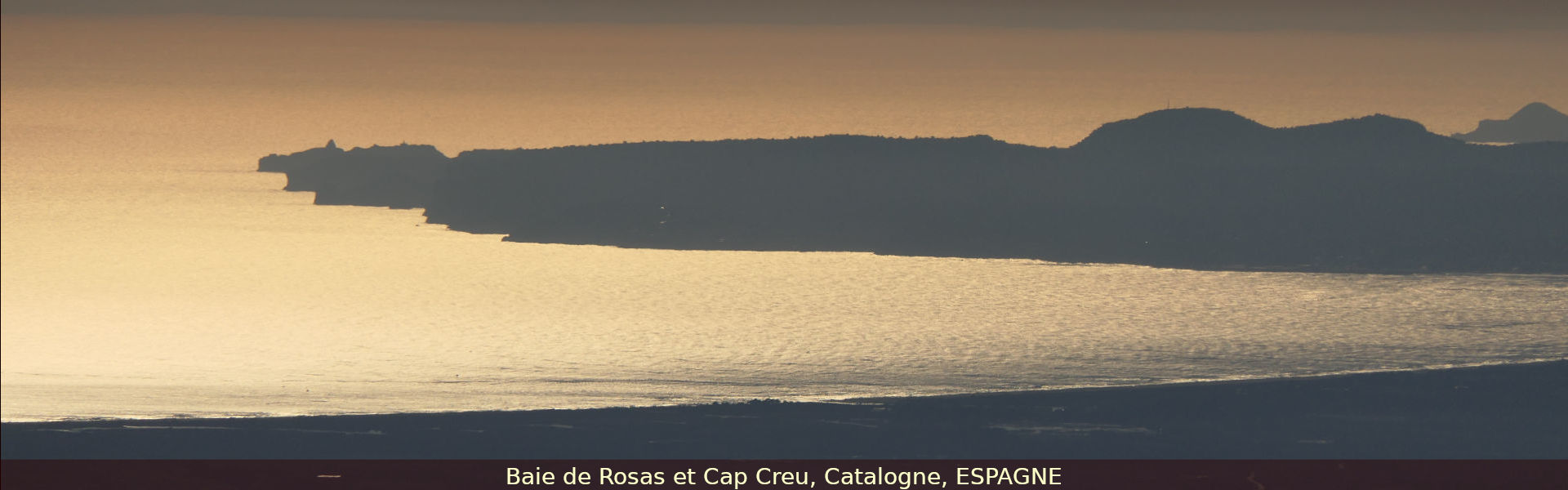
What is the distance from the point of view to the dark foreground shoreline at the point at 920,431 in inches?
647

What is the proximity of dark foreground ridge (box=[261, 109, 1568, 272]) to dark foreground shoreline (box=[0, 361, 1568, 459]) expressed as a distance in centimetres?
2626

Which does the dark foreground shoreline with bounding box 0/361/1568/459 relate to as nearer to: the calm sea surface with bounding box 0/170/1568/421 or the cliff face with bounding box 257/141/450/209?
the calm sea surface with bounding box 0/170/1568/421

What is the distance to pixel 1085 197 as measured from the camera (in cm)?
5284

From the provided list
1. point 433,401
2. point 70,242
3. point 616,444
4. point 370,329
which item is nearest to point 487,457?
point 616,444

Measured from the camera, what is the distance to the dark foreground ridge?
4797 centimetres

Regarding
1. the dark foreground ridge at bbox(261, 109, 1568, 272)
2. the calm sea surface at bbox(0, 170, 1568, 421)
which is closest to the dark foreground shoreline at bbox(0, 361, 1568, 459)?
the calm sea surface at bbox(0, 170, 1568, 421)

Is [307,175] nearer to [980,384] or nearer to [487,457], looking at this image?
[980,384]

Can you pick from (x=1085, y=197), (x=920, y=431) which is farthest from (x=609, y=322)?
(x=1085, y=197)

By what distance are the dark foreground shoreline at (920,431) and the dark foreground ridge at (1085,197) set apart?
86.2 feet

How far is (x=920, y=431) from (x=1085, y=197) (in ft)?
118

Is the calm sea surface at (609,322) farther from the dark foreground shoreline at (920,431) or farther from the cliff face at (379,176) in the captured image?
the cliff face at (379,176)

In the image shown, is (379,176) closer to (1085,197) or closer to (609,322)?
(1085,197)

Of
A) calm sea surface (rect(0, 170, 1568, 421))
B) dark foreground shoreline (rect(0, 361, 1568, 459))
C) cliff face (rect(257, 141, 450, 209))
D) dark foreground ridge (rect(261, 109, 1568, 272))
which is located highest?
cliff face (rect(257, 141, 450, 209))

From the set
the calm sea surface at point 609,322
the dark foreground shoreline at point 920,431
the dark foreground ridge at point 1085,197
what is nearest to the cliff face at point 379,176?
the dark foreground ridge at point 1085,197
